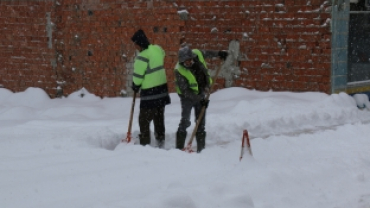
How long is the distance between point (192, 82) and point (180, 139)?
3.11 ft

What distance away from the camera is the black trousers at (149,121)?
9859 mm

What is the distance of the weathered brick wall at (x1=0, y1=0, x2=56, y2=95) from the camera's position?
15.4 meters

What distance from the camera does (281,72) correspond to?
42.1 ft

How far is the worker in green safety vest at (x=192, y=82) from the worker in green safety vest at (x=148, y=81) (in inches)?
14.5

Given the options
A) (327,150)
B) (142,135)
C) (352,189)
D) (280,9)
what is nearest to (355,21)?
(280,9)

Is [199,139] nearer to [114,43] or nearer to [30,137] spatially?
[30,137]

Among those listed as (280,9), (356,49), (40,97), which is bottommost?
(40,97)

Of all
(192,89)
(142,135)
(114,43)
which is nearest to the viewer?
(192,89)

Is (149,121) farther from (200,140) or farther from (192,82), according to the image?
(192,82)

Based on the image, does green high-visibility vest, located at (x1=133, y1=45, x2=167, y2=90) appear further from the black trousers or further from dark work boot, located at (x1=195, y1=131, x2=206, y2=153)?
dark work boot, located at (x1=195, y1=131, x2=206, y2=153)

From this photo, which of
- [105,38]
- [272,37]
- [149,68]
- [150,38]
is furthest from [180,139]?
[105,38]

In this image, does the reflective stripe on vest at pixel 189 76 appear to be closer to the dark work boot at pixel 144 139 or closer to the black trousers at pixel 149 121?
the black trousers at pixel 149 121

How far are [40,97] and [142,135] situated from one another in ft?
20.0

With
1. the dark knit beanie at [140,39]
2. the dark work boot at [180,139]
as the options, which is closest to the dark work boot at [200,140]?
the dark work boot at [180,139]
